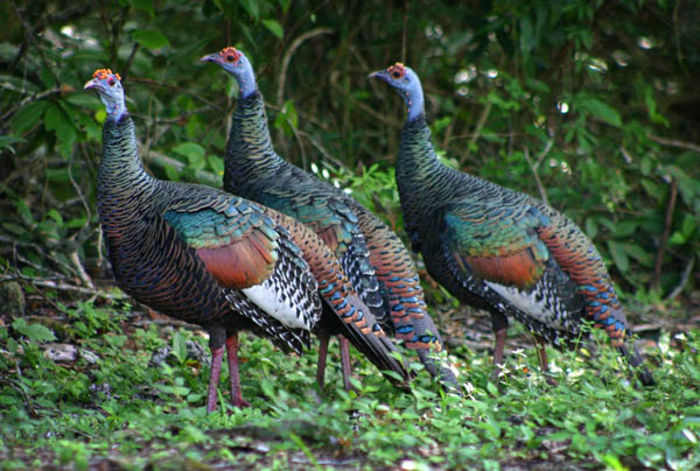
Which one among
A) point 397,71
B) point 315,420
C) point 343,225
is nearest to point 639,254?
point 397,71

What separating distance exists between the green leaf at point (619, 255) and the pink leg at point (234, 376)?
15.5ft

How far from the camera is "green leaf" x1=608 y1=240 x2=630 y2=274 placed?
855cm

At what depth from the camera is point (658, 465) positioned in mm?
3408

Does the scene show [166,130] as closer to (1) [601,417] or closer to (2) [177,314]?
(2) [177,314]

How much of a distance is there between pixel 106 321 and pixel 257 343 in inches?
42.0

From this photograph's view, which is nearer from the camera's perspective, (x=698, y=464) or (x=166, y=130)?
(x=698, y=464)

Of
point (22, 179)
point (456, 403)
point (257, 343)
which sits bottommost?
point (257, 343)

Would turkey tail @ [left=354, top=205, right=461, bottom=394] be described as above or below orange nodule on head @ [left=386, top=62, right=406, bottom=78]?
below

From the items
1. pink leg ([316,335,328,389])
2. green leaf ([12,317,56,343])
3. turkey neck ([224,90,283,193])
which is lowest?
pink leg ([316,335,328,389])

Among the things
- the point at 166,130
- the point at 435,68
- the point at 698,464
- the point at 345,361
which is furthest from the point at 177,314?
the point at 435,68

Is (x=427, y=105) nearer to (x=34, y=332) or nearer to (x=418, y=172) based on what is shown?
(x=418, y=172)

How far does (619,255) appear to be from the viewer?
8.66 meters

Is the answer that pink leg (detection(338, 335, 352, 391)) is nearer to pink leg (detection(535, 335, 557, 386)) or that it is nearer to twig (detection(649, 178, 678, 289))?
pink leg (detection(535, 335, 557, 386))

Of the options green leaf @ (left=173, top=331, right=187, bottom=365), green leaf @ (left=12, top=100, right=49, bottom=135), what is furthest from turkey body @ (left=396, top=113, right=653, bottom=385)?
green leaf @ (left=12, top=100, right=49, bottom=135)
